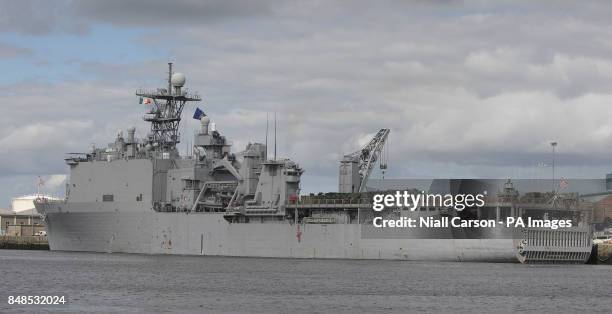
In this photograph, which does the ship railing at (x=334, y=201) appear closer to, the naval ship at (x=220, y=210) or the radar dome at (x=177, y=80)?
the naval ship at (x=220, y=210)

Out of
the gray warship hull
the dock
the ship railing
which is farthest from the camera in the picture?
the dock

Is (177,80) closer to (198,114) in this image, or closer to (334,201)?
(198,114)

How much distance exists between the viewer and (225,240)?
6775 cm

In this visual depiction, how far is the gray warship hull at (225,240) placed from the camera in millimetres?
60344

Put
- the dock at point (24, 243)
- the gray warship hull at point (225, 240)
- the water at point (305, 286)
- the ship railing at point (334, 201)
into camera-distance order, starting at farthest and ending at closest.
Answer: the dock at point (24, 243) → the ship railing at point (334, 201) → the gray warship hull at point (225, 240) → the water at point (305, 286)

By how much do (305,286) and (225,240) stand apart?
77.7 ft

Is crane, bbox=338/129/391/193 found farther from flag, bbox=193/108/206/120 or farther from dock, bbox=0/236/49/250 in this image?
dock, bbox=0/236/49/250

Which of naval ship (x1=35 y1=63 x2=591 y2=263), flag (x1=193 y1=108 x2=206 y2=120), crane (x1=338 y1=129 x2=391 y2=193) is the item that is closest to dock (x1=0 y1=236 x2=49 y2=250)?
naval ship (x1=35 y1=63 x2=591 y2=263)

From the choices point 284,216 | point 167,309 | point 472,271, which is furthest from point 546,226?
point 167,309

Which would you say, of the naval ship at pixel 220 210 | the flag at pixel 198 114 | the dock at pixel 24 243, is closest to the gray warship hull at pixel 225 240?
the naval ship at pixel 220 210

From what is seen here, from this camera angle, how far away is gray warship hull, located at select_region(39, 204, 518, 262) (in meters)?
60.3

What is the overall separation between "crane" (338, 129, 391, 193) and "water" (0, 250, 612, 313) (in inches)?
271

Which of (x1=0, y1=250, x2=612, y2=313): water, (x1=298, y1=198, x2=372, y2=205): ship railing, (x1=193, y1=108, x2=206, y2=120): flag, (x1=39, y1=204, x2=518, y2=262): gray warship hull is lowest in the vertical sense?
(x1=0, y1=250, x2=612, y2=313): water

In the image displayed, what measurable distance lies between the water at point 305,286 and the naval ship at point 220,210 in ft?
4.32
